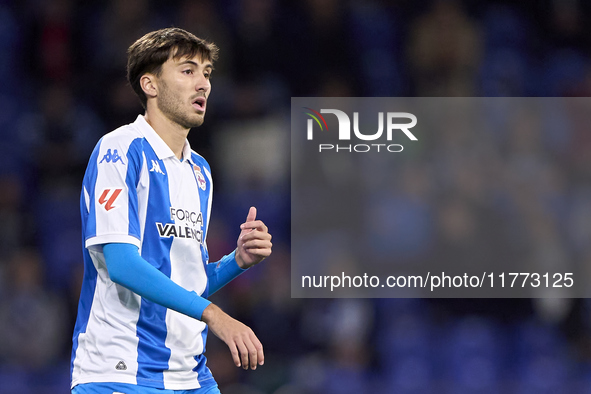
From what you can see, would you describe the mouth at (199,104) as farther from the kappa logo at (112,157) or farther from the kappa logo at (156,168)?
the kappa logo at (112,157)

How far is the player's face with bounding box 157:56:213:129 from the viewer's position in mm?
2963

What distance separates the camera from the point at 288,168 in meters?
7.08

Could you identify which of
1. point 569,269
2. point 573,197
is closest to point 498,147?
point 573,197

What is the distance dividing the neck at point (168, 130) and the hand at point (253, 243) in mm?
407

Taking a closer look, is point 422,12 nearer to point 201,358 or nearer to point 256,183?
point 256,183

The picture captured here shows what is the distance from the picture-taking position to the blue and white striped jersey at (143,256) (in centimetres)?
257

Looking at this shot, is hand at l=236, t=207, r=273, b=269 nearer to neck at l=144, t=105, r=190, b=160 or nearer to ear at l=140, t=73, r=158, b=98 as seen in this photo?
neck at l=144, t=105, r=190, b=160

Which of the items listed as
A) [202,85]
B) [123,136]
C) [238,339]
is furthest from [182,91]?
[238,339]

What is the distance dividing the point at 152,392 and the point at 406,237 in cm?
474

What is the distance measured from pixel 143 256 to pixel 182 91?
72 cm

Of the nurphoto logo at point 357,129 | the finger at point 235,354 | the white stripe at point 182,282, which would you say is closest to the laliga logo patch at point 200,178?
the white stripe at point 182,282

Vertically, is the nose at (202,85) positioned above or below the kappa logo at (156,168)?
above

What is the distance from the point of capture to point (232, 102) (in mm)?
7398

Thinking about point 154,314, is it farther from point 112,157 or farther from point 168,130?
point 168,130
